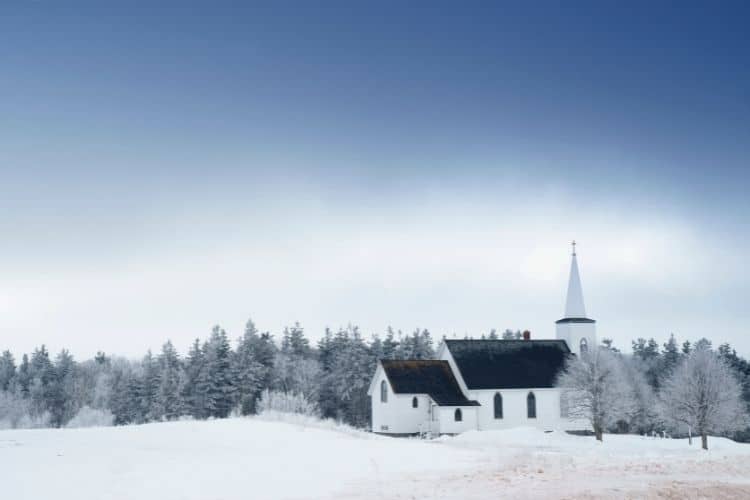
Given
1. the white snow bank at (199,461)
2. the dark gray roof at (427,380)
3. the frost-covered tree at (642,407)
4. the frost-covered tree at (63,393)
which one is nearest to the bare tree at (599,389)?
the dark gray roof at (427,380)

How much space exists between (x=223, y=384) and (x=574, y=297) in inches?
1694

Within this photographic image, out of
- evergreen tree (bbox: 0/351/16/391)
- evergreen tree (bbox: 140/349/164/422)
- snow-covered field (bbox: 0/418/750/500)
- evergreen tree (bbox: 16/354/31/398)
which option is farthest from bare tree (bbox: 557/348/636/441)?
evergreen tree (bbox: 0/351/16/391)

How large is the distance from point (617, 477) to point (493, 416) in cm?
3955

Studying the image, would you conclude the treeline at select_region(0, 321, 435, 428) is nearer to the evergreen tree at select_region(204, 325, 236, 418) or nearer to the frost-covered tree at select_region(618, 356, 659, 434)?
the evergreen tree at select_region(204, 325, 236, 418)

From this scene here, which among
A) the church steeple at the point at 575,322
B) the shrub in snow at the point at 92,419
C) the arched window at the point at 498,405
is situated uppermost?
the church steeple at the point at 575,322

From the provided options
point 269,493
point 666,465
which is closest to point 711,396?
point 666,465

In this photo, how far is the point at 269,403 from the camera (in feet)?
241

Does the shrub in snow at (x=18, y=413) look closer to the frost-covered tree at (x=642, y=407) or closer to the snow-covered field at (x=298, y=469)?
the snow-covered field at (x=298, y=469)

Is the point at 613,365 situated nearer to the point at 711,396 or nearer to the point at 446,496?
the point at 711,396

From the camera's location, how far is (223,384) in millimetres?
88688

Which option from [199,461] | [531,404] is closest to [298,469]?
[199,461]

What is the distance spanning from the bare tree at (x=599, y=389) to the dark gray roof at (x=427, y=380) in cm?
925

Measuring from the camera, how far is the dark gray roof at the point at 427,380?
63219mm

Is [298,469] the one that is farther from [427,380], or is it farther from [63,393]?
[63,393]
